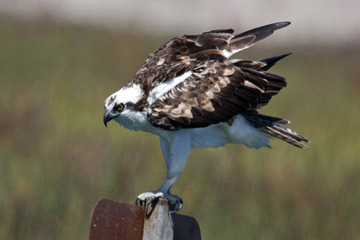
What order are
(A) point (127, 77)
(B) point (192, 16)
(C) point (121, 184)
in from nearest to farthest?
(C) point (121, 184) → (A) point (127, 77) → (B) point (192, 16)

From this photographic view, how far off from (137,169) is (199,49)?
245 cm

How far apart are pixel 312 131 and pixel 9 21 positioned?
5829 millimetres

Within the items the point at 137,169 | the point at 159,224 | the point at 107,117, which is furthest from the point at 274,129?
the point at 137,169

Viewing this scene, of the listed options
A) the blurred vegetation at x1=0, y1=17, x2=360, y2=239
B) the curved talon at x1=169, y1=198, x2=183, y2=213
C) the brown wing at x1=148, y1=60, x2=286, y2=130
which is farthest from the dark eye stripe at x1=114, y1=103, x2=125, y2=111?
the blurred vegetation at x1=0, y1=17, x2=360, y2=239

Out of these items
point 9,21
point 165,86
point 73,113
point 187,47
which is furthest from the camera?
point 9,21

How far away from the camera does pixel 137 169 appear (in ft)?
24.3

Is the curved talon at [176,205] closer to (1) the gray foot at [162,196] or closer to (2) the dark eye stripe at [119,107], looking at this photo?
(1) the gray foot at [162,196]

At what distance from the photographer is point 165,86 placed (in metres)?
4.85

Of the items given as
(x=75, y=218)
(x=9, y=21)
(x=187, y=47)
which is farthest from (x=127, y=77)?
(x=187, y=47)

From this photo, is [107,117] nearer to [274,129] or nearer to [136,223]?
[136,223]

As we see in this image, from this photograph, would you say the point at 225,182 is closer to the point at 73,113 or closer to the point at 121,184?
the point at 121,184

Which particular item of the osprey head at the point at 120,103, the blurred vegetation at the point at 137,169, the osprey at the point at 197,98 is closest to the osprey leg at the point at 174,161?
the osprey at the point at 197,98

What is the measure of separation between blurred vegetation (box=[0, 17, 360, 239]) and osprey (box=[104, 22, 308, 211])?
1724 millimetres

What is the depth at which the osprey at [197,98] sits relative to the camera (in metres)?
4.70
